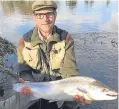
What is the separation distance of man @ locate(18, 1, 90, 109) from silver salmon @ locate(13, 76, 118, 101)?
455 mm

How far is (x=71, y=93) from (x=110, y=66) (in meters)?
5.11

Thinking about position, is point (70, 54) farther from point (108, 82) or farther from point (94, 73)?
point (94, 73)

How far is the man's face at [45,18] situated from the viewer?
4.70 meters

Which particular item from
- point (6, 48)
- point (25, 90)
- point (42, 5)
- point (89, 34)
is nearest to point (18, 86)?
point (25, 90)

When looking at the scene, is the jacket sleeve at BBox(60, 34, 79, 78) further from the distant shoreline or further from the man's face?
the distant shoreline

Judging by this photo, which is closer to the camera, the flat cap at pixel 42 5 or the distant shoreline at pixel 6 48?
the flat cap at pixel 42 5

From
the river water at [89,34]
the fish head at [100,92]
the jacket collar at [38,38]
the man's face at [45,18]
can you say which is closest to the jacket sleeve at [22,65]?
the jacket collar at [38,38]

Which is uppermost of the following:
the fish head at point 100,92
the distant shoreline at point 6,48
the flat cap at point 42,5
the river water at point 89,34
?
the flat cap at point 42,5

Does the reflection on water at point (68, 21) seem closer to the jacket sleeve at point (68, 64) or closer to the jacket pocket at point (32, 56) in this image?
the jacket pocket at point (32, 56)

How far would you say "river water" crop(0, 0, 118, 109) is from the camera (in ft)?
28.8

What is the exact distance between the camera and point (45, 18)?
468 cm

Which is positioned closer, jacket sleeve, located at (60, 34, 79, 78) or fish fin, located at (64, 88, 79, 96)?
fish fin, located at (64, 88, 79, 96)

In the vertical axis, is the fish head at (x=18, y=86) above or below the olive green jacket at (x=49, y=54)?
below

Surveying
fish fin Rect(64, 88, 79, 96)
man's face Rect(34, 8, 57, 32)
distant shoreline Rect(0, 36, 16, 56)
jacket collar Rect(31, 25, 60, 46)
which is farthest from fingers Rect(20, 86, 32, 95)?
distant shoreline Rect(0, 36, 16, 56)
